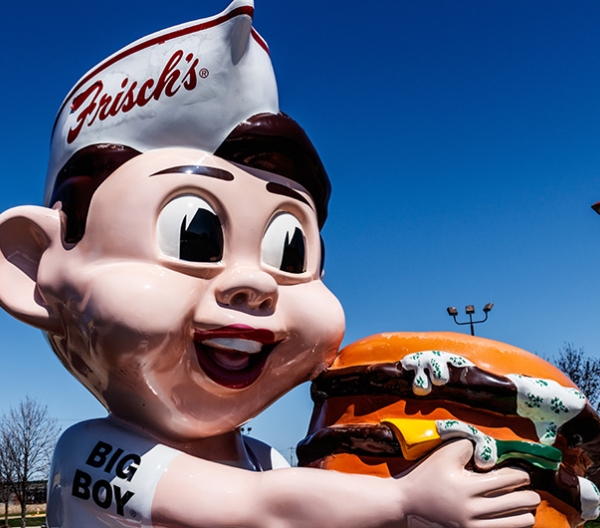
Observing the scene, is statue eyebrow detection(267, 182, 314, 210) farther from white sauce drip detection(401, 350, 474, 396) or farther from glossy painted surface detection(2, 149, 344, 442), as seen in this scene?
white sauce drip detection(401, 350, 474, 396)

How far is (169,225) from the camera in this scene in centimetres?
287

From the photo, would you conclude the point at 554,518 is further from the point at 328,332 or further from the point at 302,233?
the point at 302,233

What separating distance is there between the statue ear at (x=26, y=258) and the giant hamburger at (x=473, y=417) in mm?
1368

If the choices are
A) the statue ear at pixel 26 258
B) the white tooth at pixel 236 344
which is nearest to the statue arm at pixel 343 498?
the white tooth at pixel 236 344

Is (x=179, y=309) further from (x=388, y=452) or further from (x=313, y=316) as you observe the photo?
(x=388, y=452)

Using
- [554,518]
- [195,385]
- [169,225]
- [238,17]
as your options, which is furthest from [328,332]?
[238,17]

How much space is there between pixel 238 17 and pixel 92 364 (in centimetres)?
162

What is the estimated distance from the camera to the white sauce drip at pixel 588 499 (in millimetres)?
2648

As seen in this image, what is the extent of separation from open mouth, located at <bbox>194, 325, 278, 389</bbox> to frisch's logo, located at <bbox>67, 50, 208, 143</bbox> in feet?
3.57

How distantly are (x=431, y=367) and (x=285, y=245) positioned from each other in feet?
2.94

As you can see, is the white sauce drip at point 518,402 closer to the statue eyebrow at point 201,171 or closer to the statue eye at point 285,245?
the statue eye at point 285,245

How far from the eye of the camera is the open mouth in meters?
2.81

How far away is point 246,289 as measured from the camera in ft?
9.14

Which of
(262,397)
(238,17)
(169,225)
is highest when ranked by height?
(238,17)
